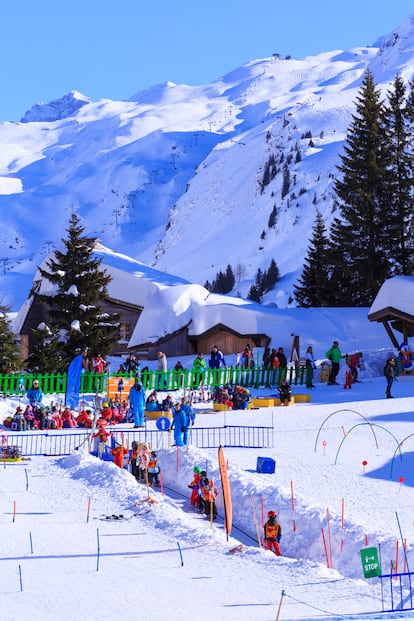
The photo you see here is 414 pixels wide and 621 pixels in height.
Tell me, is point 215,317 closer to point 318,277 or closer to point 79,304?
point 79,304

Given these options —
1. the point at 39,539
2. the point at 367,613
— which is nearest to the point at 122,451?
the point at 39,539

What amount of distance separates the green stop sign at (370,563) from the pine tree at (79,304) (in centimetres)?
2659

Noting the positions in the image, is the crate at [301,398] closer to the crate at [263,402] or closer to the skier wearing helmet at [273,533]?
the crate at [263,402]

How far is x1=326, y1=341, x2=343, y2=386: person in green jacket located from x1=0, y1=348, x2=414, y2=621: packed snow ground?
8056mm

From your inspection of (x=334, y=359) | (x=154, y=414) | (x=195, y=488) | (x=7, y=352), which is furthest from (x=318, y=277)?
(x=195, y=488)

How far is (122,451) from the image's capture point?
2094cm

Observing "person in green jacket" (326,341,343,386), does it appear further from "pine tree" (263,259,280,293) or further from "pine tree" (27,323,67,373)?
"pine tree" (263,259,280,293)

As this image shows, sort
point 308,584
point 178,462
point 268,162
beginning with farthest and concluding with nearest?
point 268,162 → point 178,462 → point 308,584

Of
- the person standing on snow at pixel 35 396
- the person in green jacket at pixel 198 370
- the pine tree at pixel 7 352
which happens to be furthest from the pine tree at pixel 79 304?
the person standing on snow at pixel 35 396

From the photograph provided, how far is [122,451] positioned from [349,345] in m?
25.6

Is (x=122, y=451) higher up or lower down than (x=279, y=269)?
lower down

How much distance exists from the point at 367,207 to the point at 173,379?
2425 cm

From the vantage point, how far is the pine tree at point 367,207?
5362cm

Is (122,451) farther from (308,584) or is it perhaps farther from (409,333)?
(409,333)
